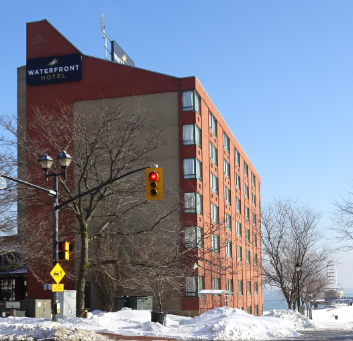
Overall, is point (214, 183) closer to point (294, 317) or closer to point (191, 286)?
point (191, 286)

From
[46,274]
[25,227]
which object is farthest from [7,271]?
[25,227]

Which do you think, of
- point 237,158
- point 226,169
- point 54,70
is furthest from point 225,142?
point 54,70

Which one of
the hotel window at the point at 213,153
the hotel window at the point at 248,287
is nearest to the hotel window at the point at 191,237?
the hotel window at the point at 213,153

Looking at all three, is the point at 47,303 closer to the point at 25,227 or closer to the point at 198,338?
the point at 25,227

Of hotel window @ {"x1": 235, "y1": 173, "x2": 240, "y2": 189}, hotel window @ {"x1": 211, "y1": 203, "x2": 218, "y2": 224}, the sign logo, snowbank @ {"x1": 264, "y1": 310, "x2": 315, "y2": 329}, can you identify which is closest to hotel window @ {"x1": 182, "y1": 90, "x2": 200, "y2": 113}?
the sign logo

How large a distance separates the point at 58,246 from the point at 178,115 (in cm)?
2575

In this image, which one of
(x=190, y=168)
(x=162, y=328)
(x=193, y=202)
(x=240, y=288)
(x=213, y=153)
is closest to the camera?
(x=162, y=328)

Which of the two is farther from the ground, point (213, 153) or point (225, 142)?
point (225, 142)

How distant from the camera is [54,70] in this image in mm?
48031

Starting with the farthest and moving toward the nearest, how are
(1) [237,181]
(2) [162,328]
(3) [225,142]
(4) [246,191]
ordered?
(4) [246,191]
(1) [237,181]
(3) [225,142]
(2) [162,328]

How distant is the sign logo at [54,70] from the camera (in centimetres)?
4753

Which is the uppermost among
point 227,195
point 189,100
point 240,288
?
point 189,100

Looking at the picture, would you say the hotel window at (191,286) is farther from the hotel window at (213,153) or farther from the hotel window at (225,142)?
the hotel window at (225,142)

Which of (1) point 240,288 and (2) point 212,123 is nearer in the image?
(2) point 212,123
